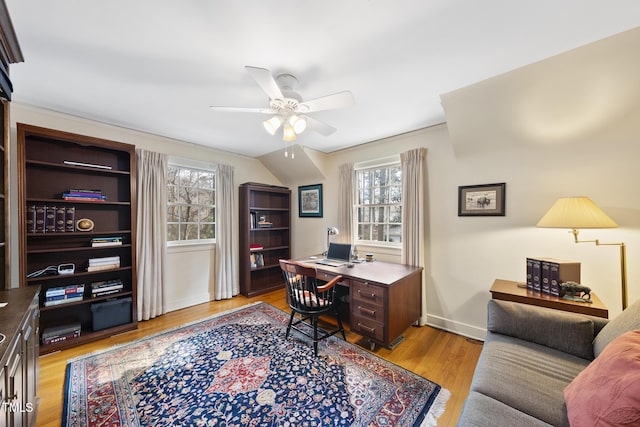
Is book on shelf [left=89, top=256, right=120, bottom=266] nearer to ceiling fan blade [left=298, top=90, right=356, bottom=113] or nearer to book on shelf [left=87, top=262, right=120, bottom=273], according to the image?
book on shelf [left=87, top=262, right=120, bottom=273]

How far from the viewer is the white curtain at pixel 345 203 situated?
3.54 metres

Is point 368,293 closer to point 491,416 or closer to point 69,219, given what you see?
point 491,416

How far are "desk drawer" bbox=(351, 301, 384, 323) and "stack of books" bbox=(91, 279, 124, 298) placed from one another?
2.65 m

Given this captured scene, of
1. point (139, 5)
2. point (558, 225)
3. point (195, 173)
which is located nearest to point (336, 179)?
point (195, 173)

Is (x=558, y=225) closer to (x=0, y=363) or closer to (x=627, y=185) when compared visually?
(x=627, y=185)

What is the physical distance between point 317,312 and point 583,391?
Result: 1708 millimetres

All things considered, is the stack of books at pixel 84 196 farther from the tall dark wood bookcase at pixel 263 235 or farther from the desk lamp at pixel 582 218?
the desk lamp at pixel 582 218

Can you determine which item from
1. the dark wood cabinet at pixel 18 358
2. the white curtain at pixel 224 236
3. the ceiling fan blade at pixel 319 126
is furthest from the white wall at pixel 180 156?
the ceiling fan blade at pixel 319 126

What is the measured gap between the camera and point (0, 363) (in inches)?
35.1

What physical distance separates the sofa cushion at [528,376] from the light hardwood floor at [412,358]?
1.68 ft

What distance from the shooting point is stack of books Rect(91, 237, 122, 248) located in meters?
2.60

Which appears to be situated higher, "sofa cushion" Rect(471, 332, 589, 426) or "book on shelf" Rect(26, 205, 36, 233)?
"book on shelf" Rect(26, 205, 36, 233)

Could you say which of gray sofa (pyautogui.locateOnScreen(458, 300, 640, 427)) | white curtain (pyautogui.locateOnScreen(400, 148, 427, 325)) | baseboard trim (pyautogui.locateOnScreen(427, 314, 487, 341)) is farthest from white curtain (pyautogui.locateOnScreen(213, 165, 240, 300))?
gray sofa (pyautogui.locateOnScreen(458, 300, 640, 427))

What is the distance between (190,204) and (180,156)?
0.71 m
